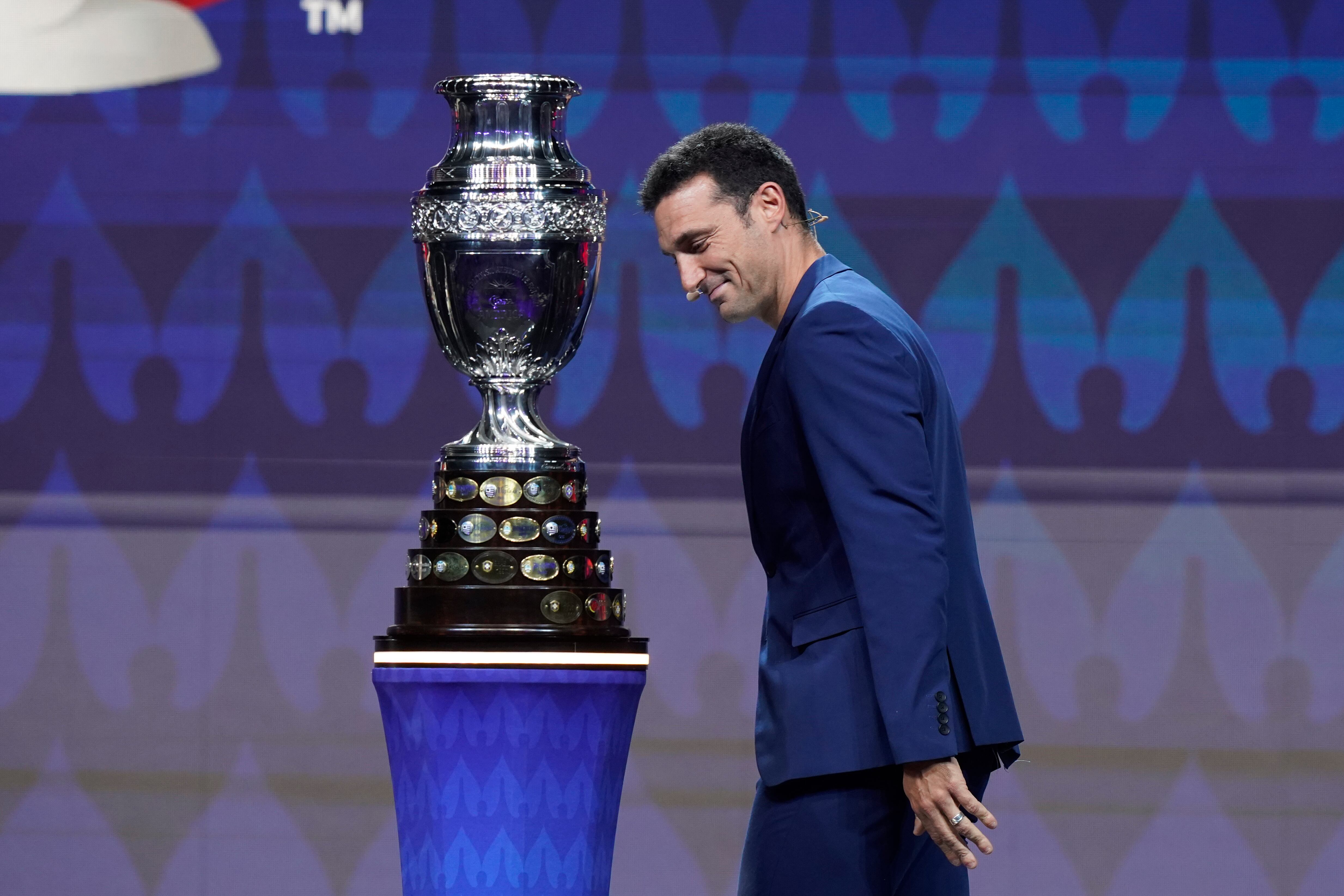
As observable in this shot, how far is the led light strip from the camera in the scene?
5.87 feet

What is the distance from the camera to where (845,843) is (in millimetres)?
1422

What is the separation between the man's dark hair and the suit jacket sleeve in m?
0.21

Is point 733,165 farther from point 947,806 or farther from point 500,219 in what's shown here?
point 947,806

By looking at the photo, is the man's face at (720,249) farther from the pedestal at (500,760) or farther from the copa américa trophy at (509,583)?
the pedestal at (500,760)

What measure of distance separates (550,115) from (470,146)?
0.10 meters

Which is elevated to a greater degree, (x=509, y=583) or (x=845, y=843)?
(x=509, y=583)

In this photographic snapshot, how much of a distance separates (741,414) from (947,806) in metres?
1.71

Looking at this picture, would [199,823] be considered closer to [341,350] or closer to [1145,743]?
[341,350]

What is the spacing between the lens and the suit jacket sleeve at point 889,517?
1.34m

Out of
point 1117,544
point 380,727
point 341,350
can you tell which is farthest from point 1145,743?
A: point 341,350

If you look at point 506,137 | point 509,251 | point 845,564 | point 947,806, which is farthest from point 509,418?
point 947,806

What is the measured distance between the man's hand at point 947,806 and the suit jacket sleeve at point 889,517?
20 millimetres

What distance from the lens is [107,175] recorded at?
3092 millimetres

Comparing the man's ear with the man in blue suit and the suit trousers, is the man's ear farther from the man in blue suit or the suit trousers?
the suit trousers
